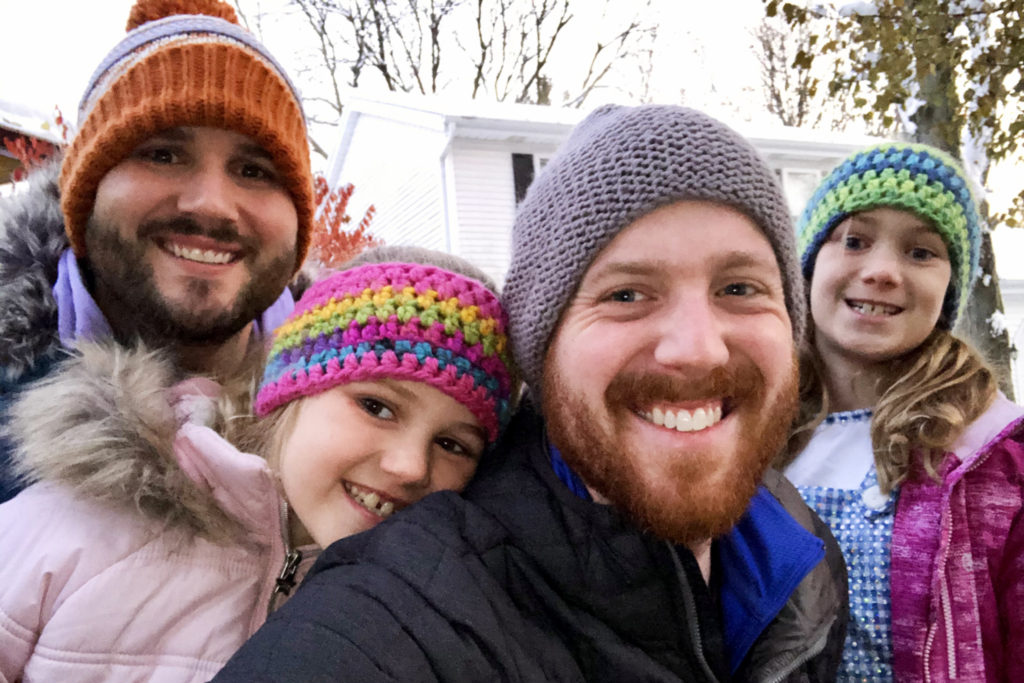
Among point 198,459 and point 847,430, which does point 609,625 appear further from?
point 847,430

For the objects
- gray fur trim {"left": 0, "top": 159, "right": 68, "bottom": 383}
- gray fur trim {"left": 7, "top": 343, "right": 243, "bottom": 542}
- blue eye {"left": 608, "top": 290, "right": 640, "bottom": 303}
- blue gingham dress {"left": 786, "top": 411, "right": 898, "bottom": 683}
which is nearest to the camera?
blue eye {"left": 608, "top": 290, "right": 640, "bottom": 303}

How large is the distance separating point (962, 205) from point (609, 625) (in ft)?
6.77

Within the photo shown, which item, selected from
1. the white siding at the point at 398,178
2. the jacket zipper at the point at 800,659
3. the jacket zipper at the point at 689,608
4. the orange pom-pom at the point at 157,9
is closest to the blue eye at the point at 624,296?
the jacket zipper at the point at 689,608

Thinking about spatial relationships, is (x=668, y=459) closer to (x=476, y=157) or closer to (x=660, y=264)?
(x=660, y=264)

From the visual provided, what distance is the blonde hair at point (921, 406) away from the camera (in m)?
2.17

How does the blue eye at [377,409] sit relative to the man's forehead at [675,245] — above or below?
below

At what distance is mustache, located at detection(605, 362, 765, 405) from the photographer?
142 centimetres

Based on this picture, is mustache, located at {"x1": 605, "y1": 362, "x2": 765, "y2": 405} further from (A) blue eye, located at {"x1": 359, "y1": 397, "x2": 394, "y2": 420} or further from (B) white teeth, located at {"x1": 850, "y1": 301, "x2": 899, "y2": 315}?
(B) white teeth, located at {"x1": 850, "y1": 301, "x2": 899, "y2": 315}

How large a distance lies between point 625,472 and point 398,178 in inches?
537

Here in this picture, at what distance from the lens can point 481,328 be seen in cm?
169

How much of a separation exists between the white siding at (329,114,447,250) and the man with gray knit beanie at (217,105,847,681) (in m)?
10.8

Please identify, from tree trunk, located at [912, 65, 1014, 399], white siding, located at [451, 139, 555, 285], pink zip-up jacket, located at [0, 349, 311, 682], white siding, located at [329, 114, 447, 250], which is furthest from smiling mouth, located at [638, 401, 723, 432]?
white siding, located at [329, 114, 447, 250]

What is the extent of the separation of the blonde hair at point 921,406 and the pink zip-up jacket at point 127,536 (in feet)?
5.89

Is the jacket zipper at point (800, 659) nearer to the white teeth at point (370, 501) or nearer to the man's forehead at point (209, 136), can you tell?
the white teeth at point (370, 501)
